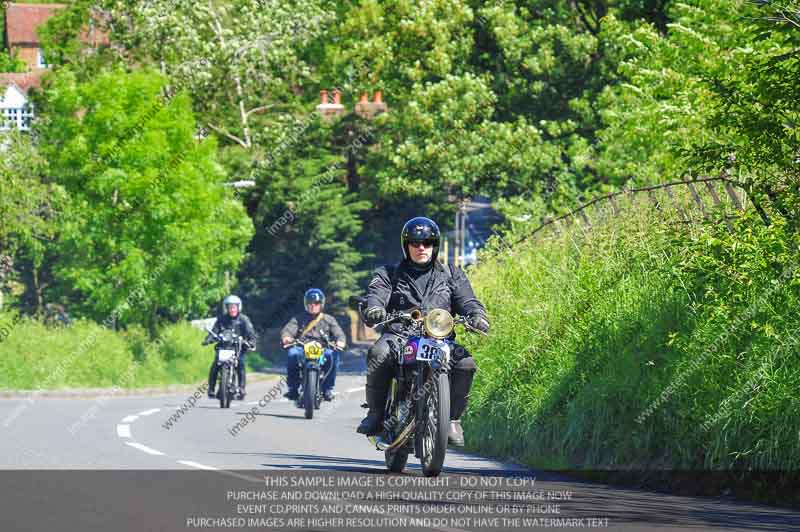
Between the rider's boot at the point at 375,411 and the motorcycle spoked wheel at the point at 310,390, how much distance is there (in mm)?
10638

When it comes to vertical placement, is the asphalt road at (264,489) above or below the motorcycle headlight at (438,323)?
below

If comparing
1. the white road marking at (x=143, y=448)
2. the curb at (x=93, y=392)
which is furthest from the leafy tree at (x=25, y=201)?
the white road marking at (x=143, y=448)

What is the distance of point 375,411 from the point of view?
12234 millimetres

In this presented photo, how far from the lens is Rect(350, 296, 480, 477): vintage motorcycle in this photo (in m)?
11.4

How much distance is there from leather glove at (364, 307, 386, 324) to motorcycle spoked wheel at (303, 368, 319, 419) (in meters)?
11.2

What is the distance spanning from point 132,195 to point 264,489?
2720 cm

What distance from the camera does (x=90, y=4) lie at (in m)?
57.2

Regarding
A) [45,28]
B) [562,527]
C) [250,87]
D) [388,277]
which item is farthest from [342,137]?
[562,527]

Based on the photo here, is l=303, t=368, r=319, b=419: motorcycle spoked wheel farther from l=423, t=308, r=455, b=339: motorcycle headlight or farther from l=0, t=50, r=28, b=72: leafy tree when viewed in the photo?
l=0, t=50, r=28, b=72: leafy tree

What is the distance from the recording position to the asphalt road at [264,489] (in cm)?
915

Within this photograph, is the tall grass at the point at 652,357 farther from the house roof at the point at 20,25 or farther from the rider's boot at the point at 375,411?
the house roof at the point at 20,25

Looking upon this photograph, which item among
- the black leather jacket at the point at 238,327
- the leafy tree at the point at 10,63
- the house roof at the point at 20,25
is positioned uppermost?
the house roof at the point at 20,25

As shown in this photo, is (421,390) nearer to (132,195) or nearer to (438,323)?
(438,323)

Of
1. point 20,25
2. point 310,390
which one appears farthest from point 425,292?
point 20,25
